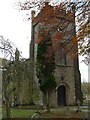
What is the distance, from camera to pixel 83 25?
1566cm

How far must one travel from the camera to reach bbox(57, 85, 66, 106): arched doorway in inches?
1617

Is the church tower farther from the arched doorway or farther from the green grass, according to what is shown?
the green grass

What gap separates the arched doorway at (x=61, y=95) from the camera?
4108 centimetres

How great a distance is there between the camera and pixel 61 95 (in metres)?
41.5

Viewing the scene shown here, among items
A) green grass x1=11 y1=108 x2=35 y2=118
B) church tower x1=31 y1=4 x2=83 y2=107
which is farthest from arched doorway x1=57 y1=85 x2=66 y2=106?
green grass x1=11 y1=108 x2=35 y2=118

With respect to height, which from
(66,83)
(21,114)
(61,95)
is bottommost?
(21,114)

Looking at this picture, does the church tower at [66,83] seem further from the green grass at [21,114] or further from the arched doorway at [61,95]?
the green grass at [21,114]

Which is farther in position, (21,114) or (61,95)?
(61,95)

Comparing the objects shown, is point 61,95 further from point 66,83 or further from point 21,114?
point 21,114

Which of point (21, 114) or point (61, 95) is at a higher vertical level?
point (61, 95)

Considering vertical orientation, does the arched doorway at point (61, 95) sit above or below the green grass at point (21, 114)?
above

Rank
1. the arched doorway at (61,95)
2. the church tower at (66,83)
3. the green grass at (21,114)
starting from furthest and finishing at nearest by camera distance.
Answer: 1. the arched doorway at (61,95)
2. the church tower at (66,83)
3. the green grass at (21,114)

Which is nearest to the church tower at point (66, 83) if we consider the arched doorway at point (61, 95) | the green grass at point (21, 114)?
the arched doorway at point (61, 95)

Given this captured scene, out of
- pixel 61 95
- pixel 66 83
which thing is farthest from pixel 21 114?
pixel 66 83
